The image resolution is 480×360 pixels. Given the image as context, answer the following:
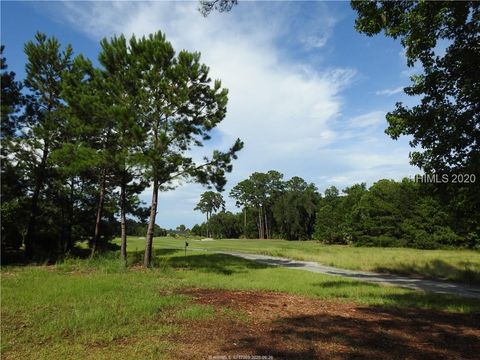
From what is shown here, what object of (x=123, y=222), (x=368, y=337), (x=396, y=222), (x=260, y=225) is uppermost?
(x=260, y=225)

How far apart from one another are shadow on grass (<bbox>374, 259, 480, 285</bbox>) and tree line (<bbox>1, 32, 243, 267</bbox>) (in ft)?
38.6

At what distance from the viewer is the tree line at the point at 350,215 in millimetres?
44956

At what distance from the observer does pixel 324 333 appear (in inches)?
270

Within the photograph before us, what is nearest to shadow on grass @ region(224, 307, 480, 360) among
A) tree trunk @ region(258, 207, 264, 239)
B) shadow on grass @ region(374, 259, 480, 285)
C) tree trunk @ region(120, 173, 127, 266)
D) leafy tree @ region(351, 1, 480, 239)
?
leafy tree @ region(351, 1, 480, 239)

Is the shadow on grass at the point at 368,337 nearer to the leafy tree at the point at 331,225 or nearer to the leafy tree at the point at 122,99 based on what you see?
the leafy tree at the point at 122,99

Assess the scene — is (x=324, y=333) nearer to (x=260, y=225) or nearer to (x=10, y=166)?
(x=10, y=166)

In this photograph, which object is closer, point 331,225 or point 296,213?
point 331,225

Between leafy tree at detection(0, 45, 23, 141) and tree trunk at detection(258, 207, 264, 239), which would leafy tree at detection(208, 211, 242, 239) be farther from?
leafy tree at detection(0, 45, 23, 141)

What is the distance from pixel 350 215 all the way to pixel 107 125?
5457 centimetres

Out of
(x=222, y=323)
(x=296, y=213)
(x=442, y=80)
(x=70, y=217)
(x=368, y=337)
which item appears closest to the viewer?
(x=368, y=337)

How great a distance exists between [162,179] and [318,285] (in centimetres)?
980

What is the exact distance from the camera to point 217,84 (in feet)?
65.7

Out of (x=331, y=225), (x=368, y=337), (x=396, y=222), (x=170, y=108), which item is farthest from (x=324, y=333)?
(x=331, y=225)

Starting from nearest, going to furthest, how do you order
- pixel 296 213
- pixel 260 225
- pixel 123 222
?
pixel 123 222
pixel 296 213
pixel 260 225
